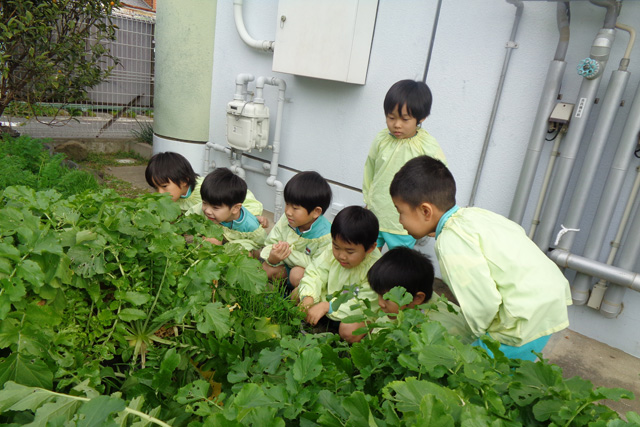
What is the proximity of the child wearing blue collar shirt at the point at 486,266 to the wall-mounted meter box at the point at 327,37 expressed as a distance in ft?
7.65

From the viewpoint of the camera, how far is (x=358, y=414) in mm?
665

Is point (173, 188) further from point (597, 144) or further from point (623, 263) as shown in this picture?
point (623, 263)

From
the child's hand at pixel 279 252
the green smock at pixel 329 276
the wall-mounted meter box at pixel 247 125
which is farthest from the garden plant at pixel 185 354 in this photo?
the wall-mounted meter box at pixel 247 125

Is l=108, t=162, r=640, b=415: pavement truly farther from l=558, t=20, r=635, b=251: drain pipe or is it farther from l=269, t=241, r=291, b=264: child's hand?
l=269, t=241, r=291, b=264: child's hand

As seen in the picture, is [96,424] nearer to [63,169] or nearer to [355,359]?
[355,359]

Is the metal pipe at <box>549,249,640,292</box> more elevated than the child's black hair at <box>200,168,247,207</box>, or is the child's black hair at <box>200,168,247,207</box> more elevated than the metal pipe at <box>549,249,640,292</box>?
the child's black hair at <box>200,168,247,207</box>

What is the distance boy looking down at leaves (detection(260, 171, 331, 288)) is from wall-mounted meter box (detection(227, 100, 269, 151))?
1707 millimetres

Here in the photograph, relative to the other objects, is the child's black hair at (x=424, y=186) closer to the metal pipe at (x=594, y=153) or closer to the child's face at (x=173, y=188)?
the metal pipe at (x=594, y=153)

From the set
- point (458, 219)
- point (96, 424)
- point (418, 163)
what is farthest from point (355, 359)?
point (418, 163)

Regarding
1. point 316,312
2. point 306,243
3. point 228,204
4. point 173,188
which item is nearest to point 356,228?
point 316,312

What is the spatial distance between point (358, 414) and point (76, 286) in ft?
2.93

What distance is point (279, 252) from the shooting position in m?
2.66

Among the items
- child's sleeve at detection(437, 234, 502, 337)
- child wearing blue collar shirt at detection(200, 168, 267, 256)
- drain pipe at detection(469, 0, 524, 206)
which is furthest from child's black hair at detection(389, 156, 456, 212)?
drain pipe at detection(469, 0, 524, 206)

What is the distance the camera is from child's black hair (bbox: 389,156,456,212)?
5.51 ft
